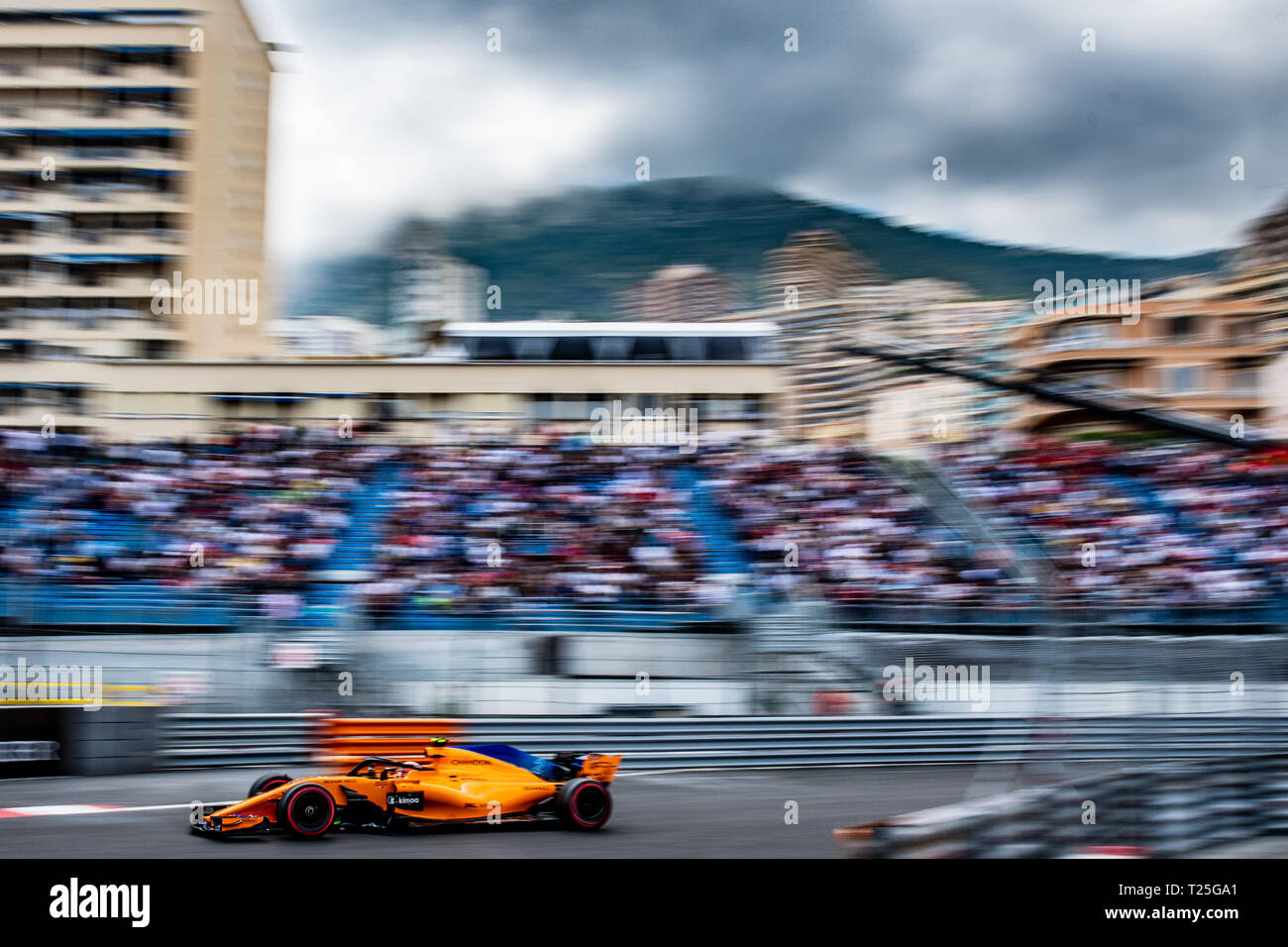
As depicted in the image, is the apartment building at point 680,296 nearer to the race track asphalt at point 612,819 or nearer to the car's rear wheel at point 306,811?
the race track asphalt at point 612,819

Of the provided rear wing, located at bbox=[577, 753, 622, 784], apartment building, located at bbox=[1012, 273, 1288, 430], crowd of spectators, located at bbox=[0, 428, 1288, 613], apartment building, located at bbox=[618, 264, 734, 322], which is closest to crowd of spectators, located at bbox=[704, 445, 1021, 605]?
crowd of spectators, located at bbox=[0, 428, 1288, 613]

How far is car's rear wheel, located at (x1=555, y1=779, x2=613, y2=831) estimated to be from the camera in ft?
24.6

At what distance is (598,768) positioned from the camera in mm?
7758

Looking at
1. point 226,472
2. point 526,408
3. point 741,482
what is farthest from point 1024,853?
point 526,408

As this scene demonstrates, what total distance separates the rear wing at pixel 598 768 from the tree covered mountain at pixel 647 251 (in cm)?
1216

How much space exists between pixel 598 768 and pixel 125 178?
18495mm

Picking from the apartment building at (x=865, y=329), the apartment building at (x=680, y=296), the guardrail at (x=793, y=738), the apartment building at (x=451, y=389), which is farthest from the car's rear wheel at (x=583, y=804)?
the apartment building at (x=865, y=329)

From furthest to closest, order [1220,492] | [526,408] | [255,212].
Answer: [255,212]
[526,408]
[1220,492]

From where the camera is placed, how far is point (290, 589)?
12.1 m

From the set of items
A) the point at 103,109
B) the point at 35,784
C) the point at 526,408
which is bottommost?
the point at 35,784
